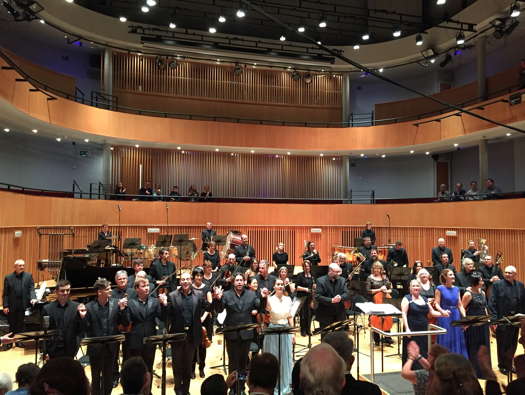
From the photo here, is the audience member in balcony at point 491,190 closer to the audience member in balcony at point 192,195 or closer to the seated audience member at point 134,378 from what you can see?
the audience member in balcony at point 192,195

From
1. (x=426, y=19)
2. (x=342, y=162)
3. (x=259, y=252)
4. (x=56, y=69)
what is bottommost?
(x=259, y=252)

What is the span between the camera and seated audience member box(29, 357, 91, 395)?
220cm

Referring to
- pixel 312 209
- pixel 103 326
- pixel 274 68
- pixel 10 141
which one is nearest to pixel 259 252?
pixel 312 209

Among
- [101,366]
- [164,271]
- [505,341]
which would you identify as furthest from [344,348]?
[164,271]

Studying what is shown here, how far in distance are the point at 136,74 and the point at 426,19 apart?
43.0 feet

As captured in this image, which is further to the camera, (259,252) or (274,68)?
(274,68)

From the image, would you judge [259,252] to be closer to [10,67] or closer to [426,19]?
[10,67]

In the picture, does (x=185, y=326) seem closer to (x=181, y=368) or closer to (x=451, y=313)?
(x=181, y=368)

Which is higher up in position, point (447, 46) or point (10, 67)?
point (447, 46)

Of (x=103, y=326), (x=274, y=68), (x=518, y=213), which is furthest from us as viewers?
(x=274, y=68)

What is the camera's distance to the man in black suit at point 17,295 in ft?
24.9

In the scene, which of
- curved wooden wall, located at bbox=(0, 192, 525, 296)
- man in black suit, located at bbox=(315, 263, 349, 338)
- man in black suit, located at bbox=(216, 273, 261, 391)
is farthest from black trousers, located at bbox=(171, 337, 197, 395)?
curved wooden wall, located at bbox=(0, 192, 525, 296)

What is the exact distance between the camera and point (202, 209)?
1695 cm

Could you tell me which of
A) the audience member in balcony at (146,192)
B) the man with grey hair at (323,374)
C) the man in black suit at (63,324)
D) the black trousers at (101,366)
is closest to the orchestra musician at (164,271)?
the man in black suit at (63,324)
